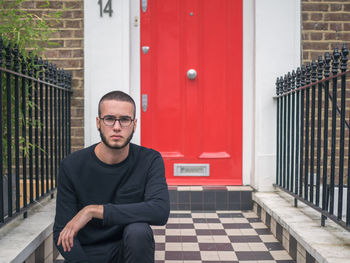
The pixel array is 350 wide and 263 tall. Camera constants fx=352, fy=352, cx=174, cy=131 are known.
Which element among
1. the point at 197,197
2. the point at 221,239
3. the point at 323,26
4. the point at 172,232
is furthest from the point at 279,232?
the point at 323,26

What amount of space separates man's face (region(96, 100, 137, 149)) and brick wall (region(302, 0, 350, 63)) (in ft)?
8.78

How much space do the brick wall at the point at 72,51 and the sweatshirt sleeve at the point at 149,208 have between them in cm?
215

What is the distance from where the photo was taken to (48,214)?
8.63ft

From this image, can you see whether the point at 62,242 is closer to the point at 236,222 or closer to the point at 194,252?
the point at 194,252

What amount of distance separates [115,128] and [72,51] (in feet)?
7.83

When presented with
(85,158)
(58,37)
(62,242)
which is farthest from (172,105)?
(62,242)

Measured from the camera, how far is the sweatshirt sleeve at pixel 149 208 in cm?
177

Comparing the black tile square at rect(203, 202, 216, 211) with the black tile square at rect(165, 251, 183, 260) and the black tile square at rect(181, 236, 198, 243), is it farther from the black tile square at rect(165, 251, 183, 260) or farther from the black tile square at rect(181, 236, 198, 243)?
the black tile square at rect(165, 251, 183, 260)

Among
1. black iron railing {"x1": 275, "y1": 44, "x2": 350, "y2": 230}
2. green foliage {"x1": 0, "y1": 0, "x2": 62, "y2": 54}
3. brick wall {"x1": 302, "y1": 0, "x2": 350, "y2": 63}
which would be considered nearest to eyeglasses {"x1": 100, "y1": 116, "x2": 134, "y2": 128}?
green foliage {"x1": 0, "y1": 0, "x2": 62, "y2": 54}

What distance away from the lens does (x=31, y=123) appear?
8.71 feet

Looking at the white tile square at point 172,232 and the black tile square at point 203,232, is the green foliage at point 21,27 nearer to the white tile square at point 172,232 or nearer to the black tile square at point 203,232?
the white tile square at point 172,232

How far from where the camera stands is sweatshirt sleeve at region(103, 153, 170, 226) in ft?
5.82

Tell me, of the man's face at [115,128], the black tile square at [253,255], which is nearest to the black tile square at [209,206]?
the black tile square at [253,255]

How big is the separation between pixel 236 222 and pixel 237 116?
48.8 inches
